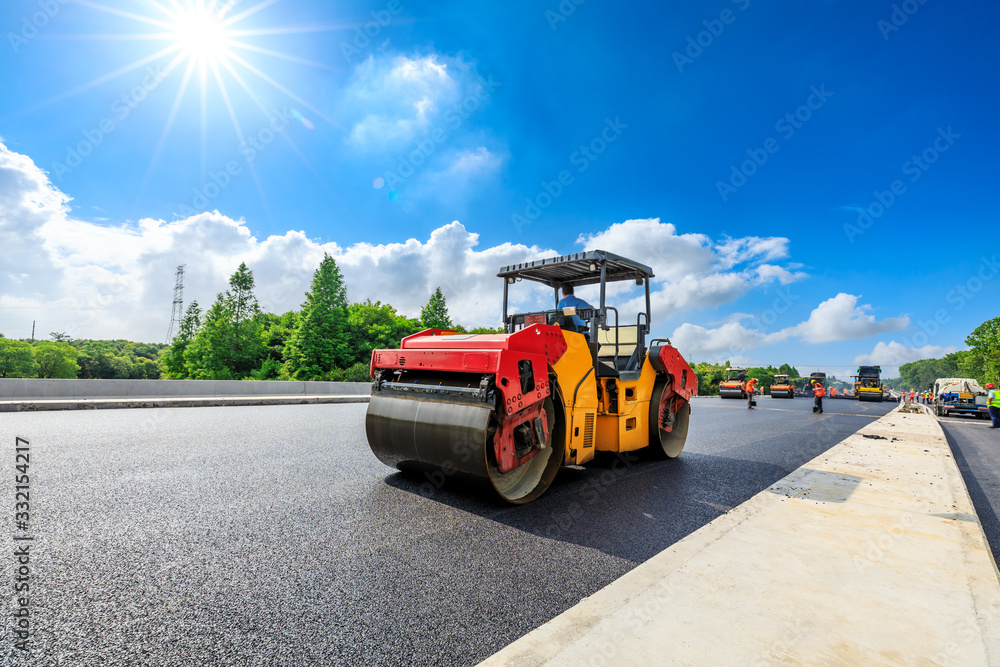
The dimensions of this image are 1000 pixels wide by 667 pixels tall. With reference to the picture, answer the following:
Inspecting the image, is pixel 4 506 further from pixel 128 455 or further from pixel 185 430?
pixel 185 430

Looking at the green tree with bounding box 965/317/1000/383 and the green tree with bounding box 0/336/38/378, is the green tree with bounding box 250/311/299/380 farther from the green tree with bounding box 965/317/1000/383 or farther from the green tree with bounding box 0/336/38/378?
the green tree with bounding box 965/317/1000/383

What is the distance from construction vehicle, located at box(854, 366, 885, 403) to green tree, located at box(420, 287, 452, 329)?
135 ft

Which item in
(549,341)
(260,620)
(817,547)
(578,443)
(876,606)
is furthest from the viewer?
(578,443)

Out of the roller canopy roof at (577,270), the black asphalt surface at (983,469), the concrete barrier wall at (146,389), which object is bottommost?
the black asphalt surface at (983,469)

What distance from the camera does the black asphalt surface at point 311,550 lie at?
2.13 metres

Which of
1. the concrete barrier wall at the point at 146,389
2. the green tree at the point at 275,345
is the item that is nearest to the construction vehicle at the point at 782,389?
the concrete barrier wall at the point at 146,389

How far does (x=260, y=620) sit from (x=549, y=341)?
9.66 ft

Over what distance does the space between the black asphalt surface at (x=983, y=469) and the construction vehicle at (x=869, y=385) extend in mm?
21254

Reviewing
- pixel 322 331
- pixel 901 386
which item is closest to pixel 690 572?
pixel 322 331

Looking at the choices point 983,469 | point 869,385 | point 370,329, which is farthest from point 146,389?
point 869,385

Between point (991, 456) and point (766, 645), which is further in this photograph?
point (991, 456)

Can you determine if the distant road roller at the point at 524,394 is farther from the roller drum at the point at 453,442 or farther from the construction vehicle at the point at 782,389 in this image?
the construction vehicle at the point at 782,389

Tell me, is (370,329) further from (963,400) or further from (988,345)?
(988,345)

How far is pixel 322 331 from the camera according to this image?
4550 centimetres
